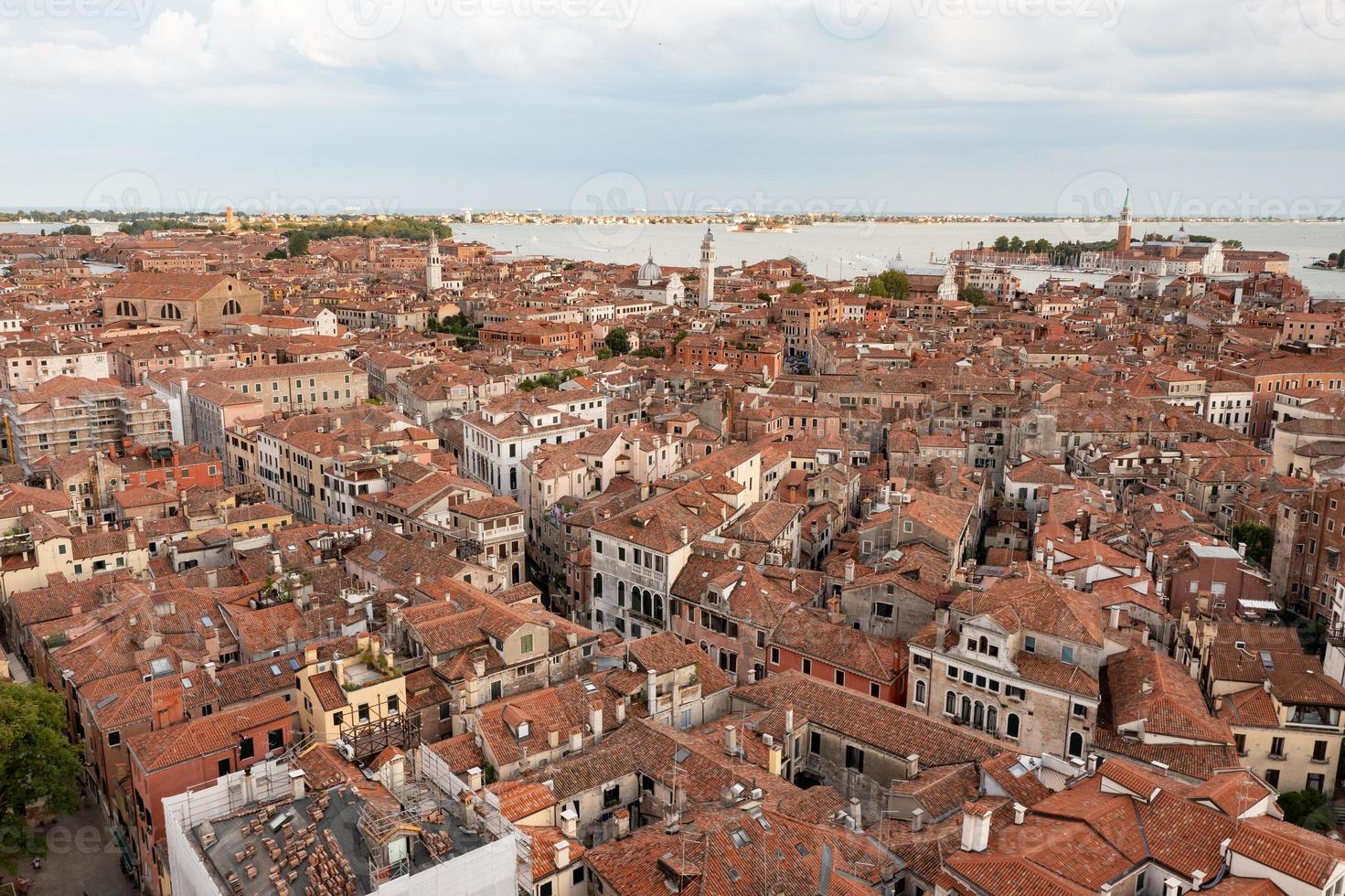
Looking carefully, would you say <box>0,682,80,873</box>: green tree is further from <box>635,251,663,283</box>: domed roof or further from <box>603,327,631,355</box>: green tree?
<box>635,251,663,283</box>: domed roof

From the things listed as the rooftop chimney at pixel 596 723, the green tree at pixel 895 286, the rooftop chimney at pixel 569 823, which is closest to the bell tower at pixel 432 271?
the green tree at pixel 895 286

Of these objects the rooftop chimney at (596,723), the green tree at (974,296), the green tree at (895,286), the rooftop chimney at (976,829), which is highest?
the green tree at (895,286)

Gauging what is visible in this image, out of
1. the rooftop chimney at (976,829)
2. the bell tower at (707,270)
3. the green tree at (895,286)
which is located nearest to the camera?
the rooftop chimney at (976,829)

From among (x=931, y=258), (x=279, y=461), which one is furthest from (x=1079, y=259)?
(x=279, y=461)

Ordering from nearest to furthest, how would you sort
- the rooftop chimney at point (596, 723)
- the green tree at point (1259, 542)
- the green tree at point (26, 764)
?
the green tree at point (26, 764) → the rooftop chimney at point (596, 723) → the green tree at point (1259, 542)

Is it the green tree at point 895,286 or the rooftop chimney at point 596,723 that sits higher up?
the green tree at point 895,286

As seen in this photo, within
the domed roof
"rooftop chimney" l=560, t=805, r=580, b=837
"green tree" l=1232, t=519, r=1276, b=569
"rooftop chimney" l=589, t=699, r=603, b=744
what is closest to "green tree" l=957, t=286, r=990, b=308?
the domed roof

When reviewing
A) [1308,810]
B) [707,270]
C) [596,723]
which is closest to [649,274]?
[707,270]

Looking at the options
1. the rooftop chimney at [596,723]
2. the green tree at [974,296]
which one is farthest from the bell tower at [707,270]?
the rooftop chimney at [596,723]

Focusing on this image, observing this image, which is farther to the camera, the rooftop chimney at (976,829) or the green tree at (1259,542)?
the green tree at (1259,542)

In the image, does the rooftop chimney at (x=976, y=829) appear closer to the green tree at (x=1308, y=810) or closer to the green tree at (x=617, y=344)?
the green tree at (x=1308, y=810)
